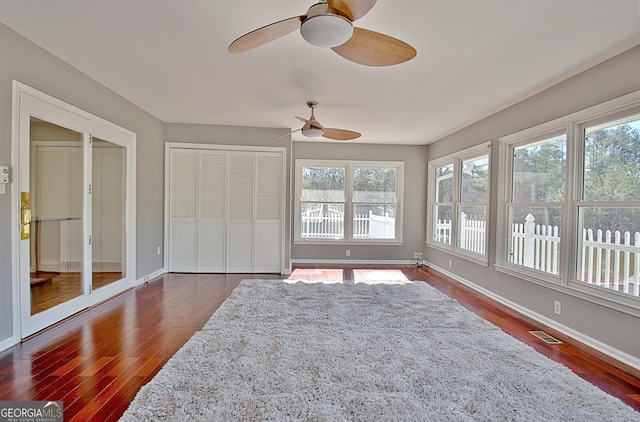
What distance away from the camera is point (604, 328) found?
105 inches

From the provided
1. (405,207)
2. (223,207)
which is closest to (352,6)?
(223,207)

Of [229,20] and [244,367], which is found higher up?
[229,20]

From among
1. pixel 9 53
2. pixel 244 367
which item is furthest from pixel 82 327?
pixel 9 53

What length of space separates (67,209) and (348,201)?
4.50 m

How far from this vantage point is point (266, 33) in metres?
1.78

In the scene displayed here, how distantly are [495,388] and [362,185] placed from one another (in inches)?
189

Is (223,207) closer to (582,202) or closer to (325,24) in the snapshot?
(325,24)

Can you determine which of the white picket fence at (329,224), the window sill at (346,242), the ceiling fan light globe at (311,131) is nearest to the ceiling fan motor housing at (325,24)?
the ceiling fan light globe at (311,131)

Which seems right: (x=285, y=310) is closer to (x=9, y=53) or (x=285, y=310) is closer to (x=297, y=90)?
(x=297, y=90)

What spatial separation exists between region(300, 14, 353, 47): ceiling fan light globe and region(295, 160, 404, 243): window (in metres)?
4.69

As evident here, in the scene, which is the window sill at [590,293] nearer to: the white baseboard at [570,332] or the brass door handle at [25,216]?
the white baseboard at [570,332]

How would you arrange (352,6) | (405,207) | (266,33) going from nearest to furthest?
(352,6)
(266,33)
(405,207)

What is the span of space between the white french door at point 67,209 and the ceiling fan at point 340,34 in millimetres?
2182

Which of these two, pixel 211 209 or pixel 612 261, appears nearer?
pixel 612 261
